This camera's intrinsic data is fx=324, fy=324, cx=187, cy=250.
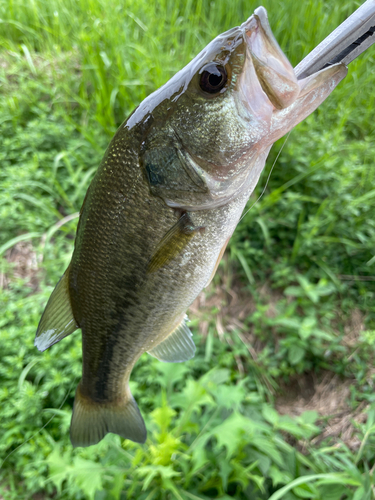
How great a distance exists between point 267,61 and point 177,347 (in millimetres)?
801

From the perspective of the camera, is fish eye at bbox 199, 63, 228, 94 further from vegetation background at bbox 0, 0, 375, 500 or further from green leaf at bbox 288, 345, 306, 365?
green leaf at bbox 288, 345, 306, 365

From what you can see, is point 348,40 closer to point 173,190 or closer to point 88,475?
point 173,190

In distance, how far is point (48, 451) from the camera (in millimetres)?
1649

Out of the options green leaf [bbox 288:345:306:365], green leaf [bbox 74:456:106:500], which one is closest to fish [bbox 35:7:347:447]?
green leaf [bbox 74:456:106:500]

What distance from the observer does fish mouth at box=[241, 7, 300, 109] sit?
0.66m

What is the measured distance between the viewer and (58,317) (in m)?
0.91

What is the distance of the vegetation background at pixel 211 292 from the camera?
145cm

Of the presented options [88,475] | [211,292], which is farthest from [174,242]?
[211,292]

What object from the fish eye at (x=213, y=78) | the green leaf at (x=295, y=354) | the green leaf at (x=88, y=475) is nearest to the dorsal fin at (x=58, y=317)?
the fish eye at (x=213, y=78)

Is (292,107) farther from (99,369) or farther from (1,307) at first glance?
(1,307)

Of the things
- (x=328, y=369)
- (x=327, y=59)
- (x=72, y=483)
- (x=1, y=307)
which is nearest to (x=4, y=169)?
(x=1, y=307)

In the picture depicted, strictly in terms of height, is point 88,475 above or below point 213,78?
below

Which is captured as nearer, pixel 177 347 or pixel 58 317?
pixel 58 317

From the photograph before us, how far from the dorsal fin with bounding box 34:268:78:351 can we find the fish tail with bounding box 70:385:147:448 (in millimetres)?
234
